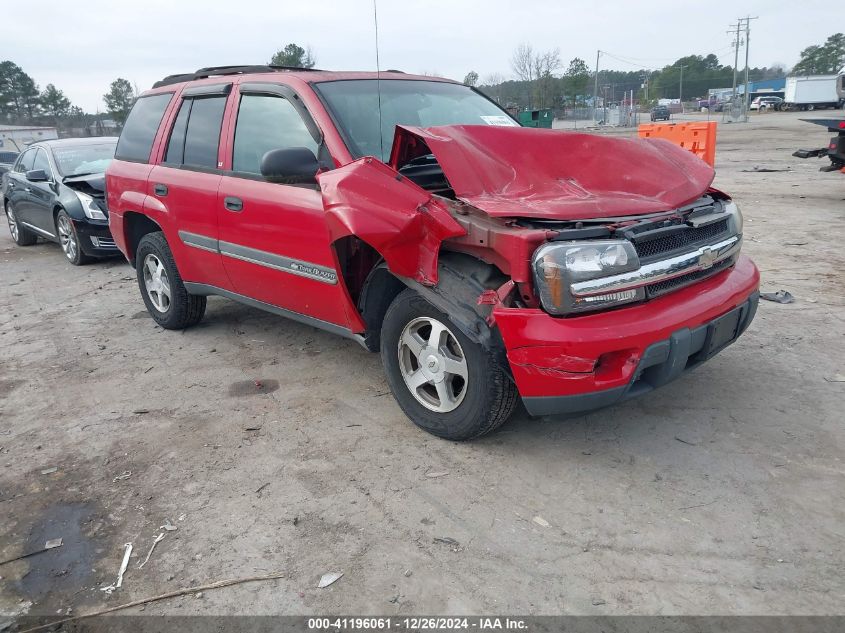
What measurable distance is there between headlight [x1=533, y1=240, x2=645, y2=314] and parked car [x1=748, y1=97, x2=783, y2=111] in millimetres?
71116

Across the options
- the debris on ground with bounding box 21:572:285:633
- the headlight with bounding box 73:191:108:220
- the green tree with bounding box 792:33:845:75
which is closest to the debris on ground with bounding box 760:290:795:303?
the debris on ground with bounding box 21:572:285:633

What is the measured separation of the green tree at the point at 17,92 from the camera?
191 feet

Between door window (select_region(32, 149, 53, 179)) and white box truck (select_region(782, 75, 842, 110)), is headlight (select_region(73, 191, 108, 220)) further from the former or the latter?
white box truck (select_region(782, 75, 842, 110))

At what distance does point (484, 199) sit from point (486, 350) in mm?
687

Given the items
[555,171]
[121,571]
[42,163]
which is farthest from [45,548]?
[42,163]

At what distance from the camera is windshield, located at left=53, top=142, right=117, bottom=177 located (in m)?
9.14

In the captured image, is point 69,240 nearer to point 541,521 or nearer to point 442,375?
point 442,375

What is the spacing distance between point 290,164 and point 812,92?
213 ft

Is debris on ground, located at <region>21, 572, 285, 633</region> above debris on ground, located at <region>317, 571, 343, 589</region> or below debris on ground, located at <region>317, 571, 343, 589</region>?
below

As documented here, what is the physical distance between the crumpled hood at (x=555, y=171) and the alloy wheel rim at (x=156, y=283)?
2.82 metres

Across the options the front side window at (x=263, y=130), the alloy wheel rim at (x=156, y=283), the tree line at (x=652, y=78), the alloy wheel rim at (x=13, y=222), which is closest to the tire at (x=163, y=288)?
the alloy wheel rim at (x=156, y=283)

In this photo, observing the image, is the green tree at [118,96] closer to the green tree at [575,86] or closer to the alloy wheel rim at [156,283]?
the green tree at [575,86]

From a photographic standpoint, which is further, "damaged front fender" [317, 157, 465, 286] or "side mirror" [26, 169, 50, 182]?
"side mirror" [26, 169, 50, 182]

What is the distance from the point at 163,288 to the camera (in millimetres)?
5430
